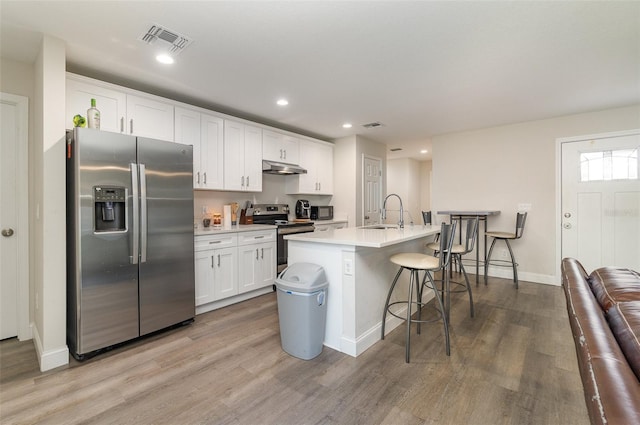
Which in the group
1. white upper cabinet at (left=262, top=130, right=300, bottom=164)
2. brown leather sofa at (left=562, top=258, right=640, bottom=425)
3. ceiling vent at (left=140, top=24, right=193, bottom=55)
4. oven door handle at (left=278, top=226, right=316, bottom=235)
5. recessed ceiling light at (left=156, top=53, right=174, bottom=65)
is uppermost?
recessed ceiling light at (left=156, top=53, right=174, bottom=65)

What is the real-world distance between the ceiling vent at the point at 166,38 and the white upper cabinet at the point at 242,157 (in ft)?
4.71

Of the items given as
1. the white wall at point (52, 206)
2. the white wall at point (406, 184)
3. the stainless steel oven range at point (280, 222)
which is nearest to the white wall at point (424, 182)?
the white wall at point (406, 184)

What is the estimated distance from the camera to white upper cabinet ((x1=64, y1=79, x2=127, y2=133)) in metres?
2.56

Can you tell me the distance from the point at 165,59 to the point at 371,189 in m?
4.10

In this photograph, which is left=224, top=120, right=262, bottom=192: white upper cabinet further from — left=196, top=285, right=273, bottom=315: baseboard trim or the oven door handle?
left=196, top=285, right=273, bottom=315: baseboard trim

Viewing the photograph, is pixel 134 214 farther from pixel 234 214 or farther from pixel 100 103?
pixel 234 214

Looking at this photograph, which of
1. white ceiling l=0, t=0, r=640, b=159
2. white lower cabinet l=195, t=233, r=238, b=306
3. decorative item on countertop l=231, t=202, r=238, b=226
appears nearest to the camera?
white ceiling l=0, t=0, r=640, b=159

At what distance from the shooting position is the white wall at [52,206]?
86.1 inches

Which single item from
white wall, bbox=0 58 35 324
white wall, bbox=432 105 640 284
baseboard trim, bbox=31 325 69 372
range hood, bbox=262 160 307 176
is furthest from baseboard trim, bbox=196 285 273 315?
white wall, bbox=432 105 640 284

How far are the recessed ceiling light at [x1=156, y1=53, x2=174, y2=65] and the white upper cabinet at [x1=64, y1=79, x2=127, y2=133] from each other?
641 mm

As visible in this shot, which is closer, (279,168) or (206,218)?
(206,218)

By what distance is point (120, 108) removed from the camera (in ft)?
9.37

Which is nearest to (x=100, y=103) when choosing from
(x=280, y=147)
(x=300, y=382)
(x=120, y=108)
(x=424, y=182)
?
(x=120, y=108)

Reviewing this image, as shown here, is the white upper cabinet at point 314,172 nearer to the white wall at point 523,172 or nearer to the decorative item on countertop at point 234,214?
the decorative item on countertop at point 234,214
